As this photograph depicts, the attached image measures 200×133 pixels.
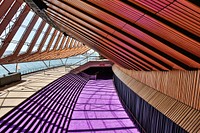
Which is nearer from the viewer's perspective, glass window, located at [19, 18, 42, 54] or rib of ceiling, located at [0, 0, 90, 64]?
rib of ceiling, located at [0, 0, 90, 64]

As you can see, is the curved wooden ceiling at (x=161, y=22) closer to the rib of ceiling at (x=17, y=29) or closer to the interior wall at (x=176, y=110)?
the interior wall at (x=176, y=110)

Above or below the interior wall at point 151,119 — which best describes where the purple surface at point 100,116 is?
below

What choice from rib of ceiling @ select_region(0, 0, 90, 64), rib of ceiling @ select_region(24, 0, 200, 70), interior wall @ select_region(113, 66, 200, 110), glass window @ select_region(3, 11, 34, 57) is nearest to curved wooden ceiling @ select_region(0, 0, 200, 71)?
rib of ceiling @ select_region(24, 0, 200, 70)

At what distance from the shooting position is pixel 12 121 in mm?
10758

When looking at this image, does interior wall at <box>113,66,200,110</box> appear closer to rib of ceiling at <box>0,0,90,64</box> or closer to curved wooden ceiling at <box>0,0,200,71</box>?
curved wooden ceiling at <box>0,0,200,71</box>

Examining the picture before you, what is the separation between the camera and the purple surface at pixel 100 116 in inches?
554

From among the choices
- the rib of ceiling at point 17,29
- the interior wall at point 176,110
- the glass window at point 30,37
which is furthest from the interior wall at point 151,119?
the glass window at point 30,37

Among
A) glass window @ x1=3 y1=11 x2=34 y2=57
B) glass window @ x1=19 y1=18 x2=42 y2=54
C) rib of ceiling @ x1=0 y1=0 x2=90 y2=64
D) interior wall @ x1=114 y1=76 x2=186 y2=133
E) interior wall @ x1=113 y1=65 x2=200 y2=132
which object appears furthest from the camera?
glass window @ x1=19 y1=18 x2=42 y2=54

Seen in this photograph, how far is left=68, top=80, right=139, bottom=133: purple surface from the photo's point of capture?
1407 centimetres

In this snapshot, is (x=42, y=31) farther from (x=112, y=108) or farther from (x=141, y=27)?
(x=141, y=27)

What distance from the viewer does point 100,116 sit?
16797 mm

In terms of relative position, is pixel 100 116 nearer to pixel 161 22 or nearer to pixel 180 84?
pixel 180 84

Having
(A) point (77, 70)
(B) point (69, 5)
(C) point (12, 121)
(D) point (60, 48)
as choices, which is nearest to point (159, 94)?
(B) point (69, 5)

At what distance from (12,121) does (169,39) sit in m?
7.97
